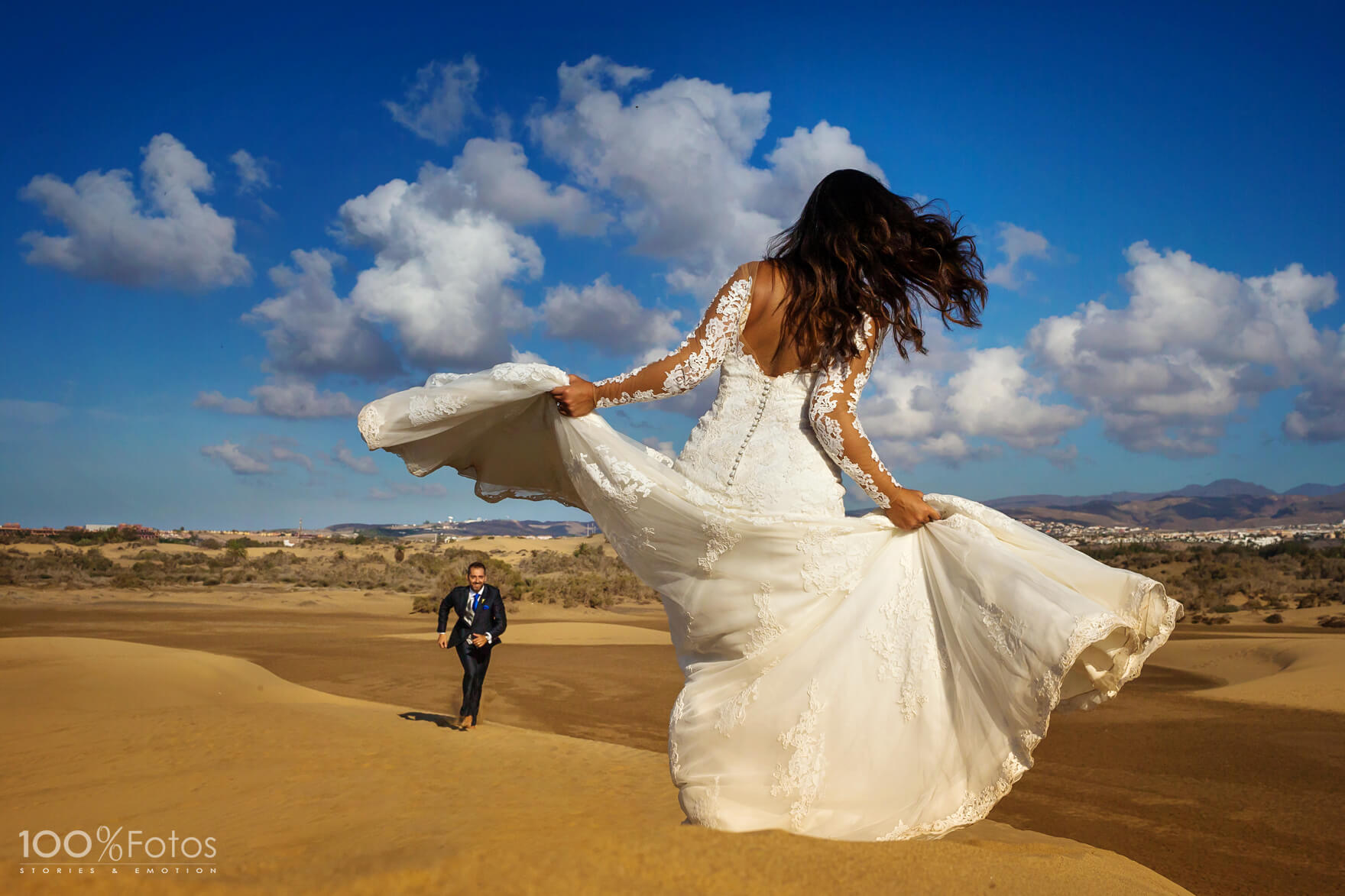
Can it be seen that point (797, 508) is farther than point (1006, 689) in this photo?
Yes

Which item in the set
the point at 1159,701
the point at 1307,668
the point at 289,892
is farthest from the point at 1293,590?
the point at 289,892

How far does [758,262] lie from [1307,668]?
434 inches

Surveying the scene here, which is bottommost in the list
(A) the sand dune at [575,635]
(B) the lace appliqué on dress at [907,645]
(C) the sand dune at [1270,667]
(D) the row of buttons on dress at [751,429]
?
(A) the sand dune at [575,635]

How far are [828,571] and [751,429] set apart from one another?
2.16 feet

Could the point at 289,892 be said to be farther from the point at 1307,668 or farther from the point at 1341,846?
the point at 1307,668

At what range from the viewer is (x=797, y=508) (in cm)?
330

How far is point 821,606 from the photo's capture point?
3236 millimetres

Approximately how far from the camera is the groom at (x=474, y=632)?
8.05m

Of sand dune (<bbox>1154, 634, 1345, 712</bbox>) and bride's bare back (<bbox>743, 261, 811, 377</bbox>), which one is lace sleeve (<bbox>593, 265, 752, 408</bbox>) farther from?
sand dune (<bbox>1154, 634, 1345, 712</bbox>)

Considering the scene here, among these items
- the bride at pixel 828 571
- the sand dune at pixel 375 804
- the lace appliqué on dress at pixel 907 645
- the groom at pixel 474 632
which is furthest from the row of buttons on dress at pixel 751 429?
the groom at pixel 474 632

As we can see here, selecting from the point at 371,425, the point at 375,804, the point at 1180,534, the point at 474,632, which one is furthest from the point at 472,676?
the point at 1180,534

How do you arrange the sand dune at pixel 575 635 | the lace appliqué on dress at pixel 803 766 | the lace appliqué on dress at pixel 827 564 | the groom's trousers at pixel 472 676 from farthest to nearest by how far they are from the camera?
the sand dune at pixel 575 635 < the groom's trousers at pixel 472 676 < the lace appliqué on dress at pixel 827 564 < the lace appliqué on dress at pixel 803 766

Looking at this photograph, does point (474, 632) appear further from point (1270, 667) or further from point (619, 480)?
point (1270, 667)

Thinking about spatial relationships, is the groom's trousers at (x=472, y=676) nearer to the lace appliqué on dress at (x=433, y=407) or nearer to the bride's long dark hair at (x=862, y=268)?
the lace appliqué on dress at (x=433, y=407)
